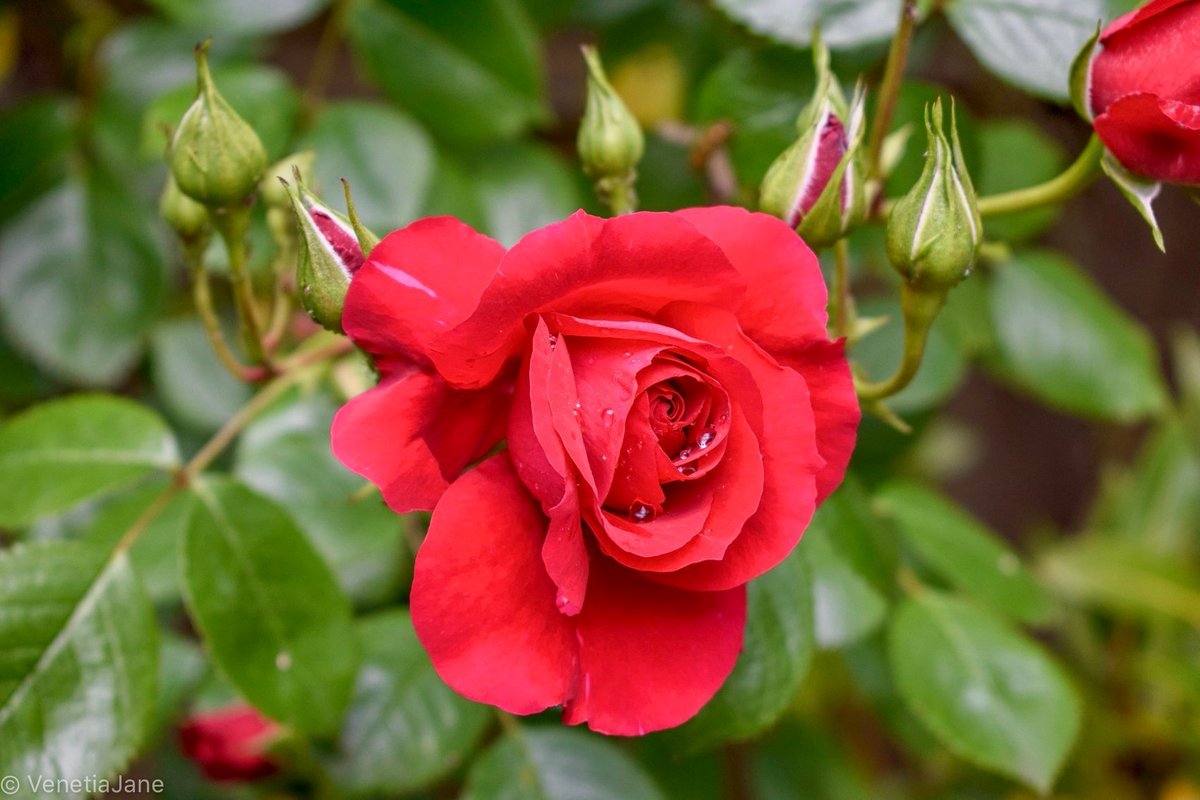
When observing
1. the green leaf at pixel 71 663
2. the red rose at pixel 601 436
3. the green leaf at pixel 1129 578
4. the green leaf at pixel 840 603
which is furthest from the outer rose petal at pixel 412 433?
the green leaf at pixel 1129 578

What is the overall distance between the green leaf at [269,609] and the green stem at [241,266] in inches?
6.4

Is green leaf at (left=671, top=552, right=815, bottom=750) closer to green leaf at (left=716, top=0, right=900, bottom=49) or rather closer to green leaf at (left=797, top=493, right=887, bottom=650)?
green leaf at (left=797, top=493, right=887, bottom=650)

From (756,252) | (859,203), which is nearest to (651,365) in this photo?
(756,252)

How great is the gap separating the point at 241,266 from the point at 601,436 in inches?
14.6

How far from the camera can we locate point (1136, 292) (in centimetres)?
234

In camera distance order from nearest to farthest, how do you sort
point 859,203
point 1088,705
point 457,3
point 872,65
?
point 859,203 → point 872,65 → point 457,3 → point 1088,705

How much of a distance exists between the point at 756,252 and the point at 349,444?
0.80ft

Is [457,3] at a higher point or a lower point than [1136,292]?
higher

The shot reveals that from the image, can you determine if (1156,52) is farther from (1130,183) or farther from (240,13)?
(240,13)

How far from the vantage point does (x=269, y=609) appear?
80 cm

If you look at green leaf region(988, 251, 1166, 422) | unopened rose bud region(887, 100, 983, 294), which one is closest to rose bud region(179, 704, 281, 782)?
unopened rose bud region(887, 100, 983, 294)

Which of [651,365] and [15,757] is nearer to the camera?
[651,365]

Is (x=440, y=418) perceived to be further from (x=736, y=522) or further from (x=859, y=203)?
(x=859, y=203)

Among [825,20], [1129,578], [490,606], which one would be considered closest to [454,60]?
[825,20]
